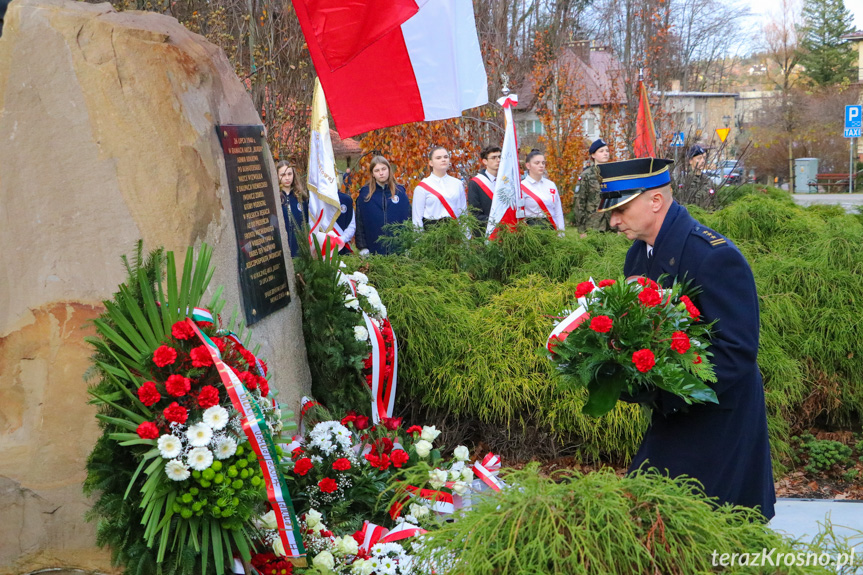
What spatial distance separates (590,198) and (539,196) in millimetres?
1252

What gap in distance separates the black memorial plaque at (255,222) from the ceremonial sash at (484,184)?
4615mm

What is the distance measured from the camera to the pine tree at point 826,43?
46000mm

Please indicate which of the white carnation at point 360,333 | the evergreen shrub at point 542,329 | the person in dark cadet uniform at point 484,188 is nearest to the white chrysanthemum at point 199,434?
the white carnation at point 360,333

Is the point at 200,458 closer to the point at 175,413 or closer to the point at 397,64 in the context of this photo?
the point at 175,413

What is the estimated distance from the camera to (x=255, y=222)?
4117 millimetres

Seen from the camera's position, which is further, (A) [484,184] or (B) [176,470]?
(A) [484,184]

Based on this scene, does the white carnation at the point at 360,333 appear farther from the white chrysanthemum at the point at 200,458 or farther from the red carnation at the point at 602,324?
the red carnation at the point at 602,324

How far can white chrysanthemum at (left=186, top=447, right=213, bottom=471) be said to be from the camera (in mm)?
2809

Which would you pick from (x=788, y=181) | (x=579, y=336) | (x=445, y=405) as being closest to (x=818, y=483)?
(x=445, y=405)

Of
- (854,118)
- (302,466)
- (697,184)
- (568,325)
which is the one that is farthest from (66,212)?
(854,118)

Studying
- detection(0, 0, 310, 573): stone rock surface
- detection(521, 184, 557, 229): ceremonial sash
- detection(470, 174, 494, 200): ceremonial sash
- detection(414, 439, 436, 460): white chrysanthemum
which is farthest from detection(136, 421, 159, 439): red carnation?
detection(521, 184, 557, 229): ceremonial sash

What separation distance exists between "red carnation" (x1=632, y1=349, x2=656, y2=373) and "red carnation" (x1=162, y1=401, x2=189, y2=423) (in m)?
1.54

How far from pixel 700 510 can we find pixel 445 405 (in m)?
3.69

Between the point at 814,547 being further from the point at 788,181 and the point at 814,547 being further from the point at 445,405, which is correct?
the point at 788,181
